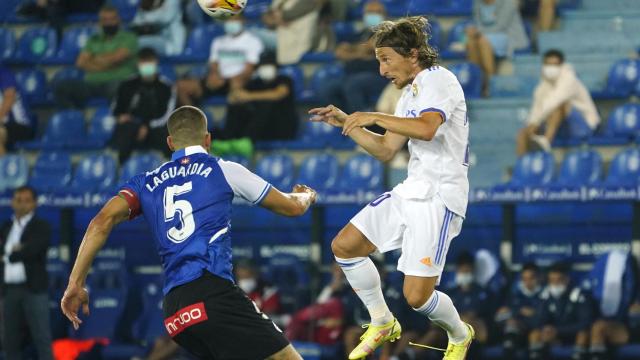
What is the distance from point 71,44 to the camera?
1833 cm

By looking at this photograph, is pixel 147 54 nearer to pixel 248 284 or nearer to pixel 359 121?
pixel 248 284

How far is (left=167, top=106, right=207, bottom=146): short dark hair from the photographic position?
8.05m

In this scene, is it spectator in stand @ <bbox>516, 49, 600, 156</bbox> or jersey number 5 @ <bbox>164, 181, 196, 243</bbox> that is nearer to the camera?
jersey number 5 @ <bbox>164, 181, 196, 243</bbox>

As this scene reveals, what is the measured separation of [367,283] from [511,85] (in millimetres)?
7642

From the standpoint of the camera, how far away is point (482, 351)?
1402 centimetres

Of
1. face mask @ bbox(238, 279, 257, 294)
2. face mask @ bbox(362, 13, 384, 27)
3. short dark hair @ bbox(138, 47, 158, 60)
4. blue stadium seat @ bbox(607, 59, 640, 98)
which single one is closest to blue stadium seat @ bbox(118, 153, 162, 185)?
short dark hair @ bbox(138, 47, 158, 60)

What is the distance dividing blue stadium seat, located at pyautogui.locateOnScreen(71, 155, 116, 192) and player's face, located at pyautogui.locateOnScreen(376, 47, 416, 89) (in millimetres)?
7650

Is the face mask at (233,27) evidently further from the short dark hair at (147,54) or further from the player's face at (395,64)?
the player's face at (395,64)

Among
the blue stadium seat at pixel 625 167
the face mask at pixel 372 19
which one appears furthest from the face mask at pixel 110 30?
the blue stadium seat at pixel 625 167

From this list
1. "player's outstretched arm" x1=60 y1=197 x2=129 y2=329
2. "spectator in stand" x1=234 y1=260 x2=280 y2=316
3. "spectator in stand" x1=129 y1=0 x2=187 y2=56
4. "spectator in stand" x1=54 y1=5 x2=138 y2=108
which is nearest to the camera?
"player's outstretched arm" x1=60 y1=197 x2=129 y2=329

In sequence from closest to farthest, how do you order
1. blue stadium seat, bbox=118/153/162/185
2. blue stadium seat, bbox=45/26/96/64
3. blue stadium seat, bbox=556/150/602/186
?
blue stadium seat, bbox=556/150/602/186 < blue stadium seat, bbox=118/153/162/185 < blue stadium seat, bbox=45/26/96/64

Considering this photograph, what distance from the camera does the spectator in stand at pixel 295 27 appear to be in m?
16.6

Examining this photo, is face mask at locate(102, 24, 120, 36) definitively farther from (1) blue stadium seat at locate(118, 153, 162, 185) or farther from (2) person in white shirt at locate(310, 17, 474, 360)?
(2) person in white shirt at locate(310, 17, 474, 360)

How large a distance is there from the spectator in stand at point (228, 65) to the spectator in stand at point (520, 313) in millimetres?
4217
